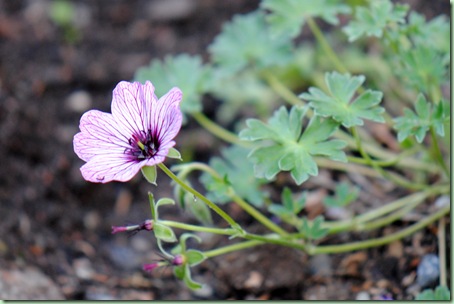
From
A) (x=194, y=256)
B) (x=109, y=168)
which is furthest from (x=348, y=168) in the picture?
(x=109, y=168)

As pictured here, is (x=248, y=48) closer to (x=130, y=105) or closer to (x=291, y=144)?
(x=291, y=144)

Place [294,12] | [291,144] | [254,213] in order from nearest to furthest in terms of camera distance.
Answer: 1. [291,144]
2. [254,213]
3. [294,12]

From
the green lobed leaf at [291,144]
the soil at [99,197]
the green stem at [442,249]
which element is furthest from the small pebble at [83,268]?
the green stem at [442,249]

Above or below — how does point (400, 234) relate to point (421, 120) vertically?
below

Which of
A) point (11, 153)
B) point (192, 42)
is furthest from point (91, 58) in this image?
point (11, 153)

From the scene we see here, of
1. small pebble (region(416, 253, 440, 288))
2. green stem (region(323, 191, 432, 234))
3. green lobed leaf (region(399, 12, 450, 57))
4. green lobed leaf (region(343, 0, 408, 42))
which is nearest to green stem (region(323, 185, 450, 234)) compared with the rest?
green stem (region(323, 191, 432, 234))

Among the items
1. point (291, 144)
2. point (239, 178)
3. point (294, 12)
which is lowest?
point (239, 178)

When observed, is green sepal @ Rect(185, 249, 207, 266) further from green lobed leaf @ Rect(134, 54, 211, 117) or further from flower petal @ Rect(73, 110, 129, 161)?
green lobed leaf @ Rect(134, 54, 211, 117)
